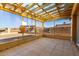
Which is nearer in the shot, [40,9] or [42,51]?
[42,51]

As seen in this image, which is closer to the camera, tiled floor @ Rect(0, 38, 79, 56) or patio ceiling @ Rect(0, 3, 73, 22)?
tiled floor @ Rect(0, 38, 79, 56)

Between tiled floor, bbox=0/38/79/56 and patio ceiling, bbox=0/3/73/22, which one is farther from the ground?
patio ceiling, bbox=0/3/73/22

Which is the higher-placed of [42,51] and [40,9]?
[40,9]

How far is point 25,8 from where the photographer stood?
2.87 meters

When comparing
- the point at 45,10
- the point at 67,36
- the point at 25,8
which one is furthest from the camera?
the point at 67,36

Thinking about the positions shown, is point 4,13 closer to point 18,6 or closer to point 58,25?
point 18,6

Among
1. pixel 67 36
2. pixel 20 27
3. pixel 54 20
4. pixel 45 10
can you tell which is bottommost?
pixel 67 36

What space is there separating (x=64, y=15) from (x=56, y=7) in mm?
596

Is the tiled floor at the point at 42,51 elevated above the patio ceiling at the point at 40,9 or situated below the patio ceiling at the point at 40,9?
below

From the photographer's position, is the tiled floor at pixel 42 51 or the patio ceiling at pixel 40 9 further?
the patio ceiling at pixel 40 9

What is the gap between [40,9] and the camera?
3021 mm

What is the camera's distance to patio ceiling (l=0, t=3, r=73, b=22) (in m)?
2.68

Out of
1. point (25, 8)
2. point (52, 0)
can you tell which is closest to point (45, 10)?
point (25, 8)

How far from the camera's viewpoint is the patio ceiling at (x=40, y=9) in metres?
2.68
